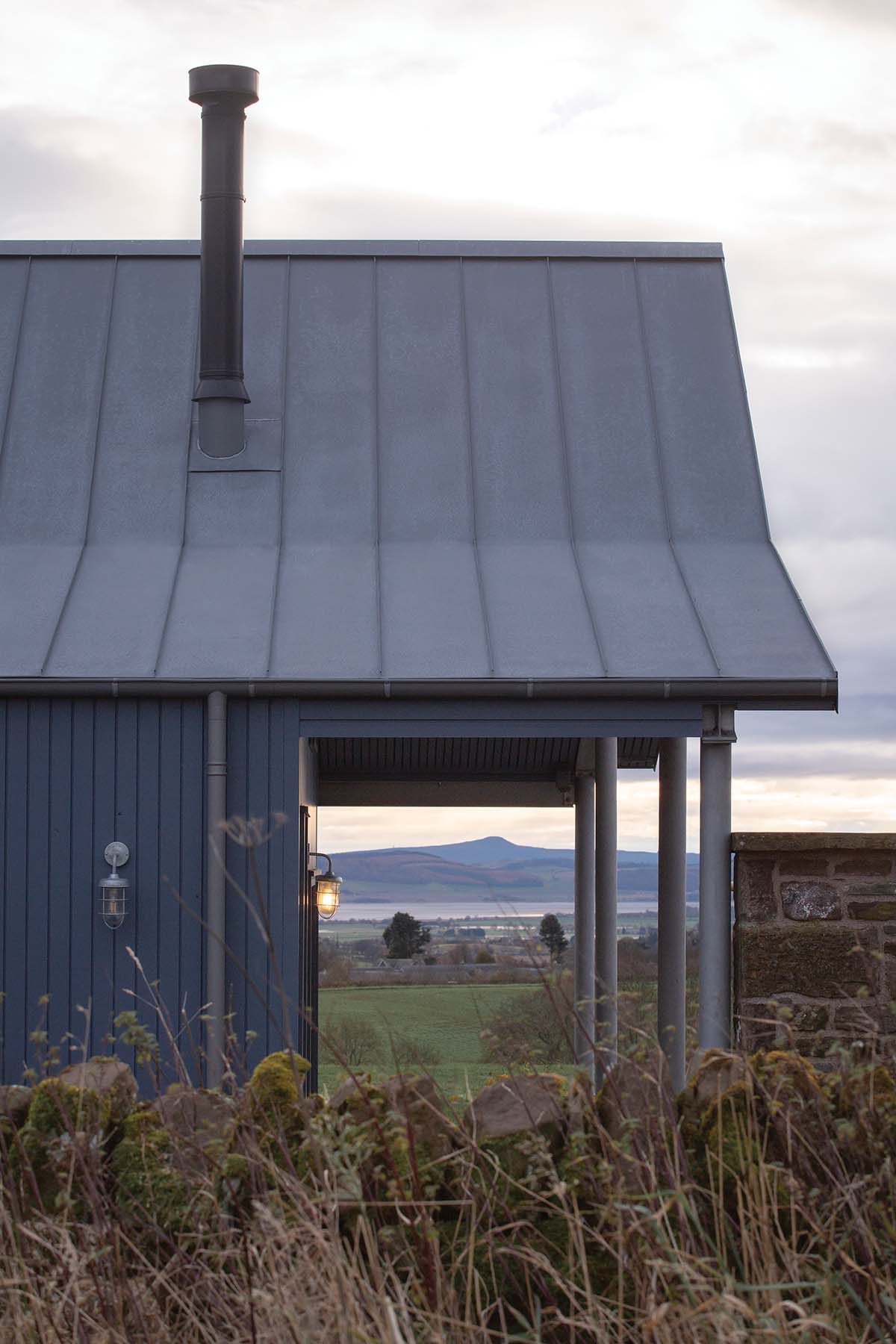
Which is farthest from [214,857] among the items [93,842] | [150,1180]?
[150,1180]

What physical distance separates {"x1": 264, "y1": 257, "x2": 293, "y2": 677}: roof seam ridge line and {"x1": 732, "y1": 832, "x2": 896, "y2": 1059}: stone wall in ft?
8.38

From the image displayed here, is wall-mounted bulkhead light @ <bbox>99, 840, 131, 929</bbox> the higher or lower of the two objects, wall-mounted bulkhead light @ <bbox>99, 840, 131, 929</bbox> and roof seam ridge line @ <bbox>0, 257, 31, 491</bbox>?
the lower

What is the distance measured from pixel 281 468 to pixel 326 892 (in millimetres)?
2686

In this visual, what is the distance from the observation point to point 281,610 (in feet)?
27.1

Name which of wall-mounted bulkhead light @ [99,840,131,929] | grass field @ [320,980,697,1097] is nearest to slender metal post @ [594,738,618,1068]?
grass field @ [320,980,697,1097]

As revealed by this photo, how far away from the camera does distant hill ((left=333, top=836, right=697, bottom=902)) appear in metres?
8.16

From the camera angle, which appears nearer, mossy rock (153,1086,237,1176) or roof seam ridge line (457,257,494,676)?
mossy rock (153,1086,237,1176)

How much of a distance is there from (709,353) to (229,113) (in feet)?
10.8

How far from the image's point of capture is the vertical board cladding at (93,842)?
791 centimetres

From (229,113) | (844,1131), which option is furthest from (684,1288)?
(229,113)

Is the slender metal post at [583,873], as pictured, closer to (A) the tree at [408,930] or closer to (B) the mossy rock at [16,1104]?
(A) the tree at [408,930]

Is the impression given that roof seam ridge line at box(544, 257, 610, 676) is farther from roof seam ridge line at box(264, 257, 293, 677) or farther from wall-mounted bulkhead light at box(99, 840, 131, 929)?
wall-mounted bulkhead light at box(99, 840, 131, 929)

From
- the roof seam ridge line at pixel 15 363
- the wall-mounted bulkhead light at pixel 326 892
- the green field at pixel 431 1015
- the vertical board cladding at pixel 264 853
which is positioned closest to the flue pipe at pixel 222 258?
the roof seam ridge line at pixel 15 363

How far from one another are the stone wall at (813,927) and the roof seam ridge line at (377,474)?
6.98 ft
